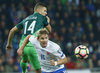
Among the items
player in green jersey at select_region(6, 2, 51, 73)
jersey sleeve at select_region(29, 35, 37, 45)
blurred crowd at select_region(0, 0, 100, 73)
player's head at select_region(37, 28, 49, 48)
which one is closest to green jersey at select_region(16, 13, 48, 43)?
player in green jersey at select_region(6, 2, 51, 73)

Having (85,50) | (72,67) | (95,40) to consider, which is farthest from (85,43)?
(85,50)

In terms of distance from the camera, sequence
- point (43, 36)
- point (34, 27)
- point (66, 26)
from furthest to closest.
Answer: point (66, 26), point (34, 27), point (43, 36)

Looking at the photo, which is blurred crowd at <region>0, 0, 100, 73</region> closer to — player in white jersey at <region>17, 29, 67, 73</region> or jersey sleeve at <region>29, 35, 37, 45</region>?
player in white jersey at <region>17, 29, 67, 73</region>

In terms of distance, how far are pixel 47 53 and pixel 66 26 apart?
7.22 meters

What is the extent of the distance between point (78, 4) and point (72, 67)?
14.4 ft

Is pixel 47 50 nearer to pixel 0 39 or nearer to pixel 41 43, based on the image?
pixel 41 43

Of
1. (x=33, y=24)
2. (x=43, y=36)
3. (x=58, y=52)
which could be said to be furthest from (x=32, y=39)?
(x=58, y=52)

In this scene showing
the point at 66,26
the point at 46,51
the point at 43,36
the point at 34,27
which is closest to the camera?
the point at 43,36

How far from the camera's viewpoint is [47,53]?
19.2 feet

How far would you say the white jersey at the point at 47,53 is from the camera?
5.70 metres

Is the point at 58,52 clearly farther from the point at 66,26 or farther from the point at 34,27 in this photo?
the point at 66,26

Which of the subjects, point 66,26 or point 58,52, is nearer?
point 58,52

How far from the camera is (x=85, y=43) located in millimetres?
12469

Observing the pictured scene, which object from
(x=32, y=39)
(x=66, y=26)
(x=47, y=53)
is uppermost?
(x=66, y=26)
